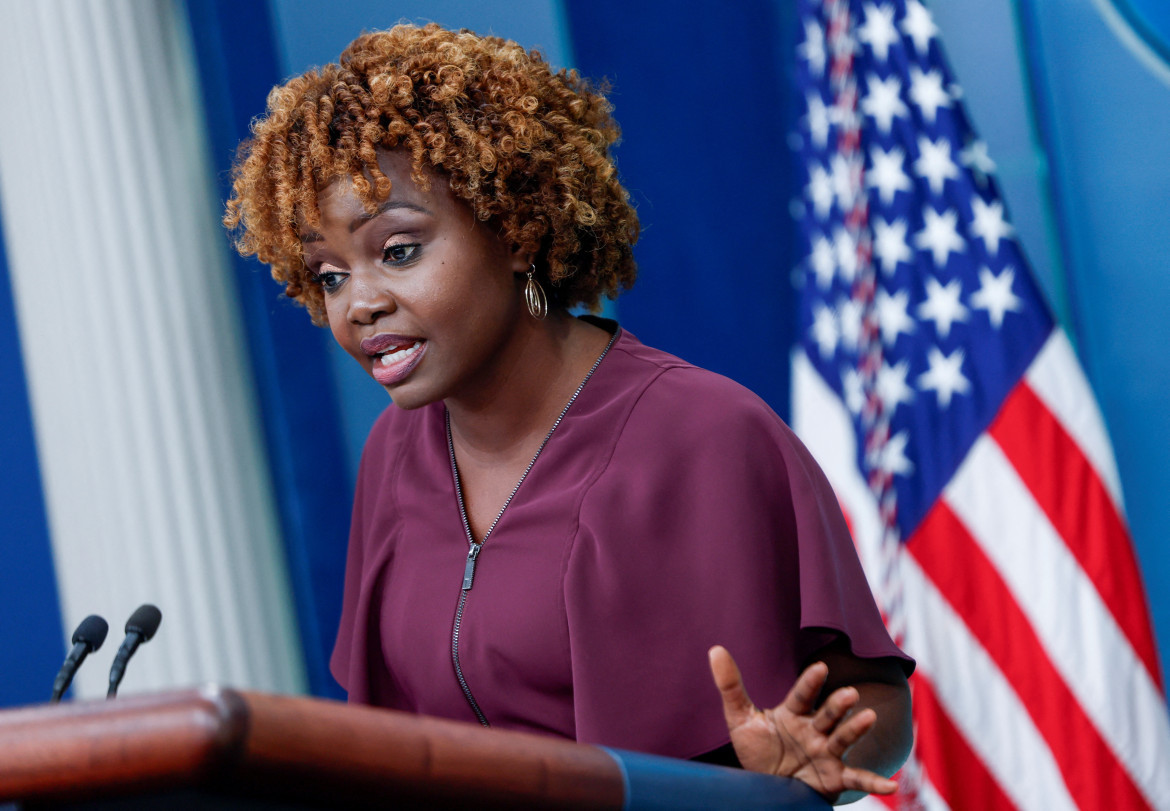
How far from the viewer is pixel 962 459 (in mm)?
2488

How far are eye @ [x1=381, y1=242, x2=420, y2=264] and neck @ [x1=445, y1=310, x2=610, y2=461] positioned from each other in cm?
18

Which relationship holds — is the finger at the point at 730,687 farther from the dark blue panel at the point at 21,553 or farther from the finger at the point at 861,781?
the dark blue panel at the point at 21,553

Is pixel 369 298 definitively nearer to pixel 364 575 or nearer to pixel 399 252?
pixel 399 252

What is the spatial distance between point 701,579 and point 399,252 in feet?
1.74

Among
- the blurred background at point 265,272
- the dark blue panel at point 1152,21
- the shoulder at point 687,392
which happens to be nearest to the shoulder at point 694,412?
the shoulder at point 687,392

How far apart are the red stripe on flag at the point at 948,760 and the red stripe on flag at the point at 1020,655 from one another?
0.51 feet

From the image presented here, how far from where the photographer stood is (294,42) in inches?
103

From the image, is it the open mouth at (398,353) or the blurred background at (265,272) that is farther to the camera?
the blurred background at (265,272)

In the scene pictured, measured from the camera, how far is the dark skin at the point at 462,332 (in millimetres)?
1334

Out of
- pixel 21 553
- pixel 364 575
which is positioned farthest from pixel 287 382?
pixel 364 575

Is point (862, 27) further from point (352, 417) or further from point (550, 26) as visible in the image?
point (352, 417)

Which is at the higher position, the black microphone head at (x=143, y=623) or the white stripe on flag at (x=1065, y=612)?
the black microphone head at (x=143, y=623)

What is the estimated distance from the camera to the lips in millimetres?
1359

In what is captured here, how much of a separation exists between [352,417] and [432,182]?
140 cm
